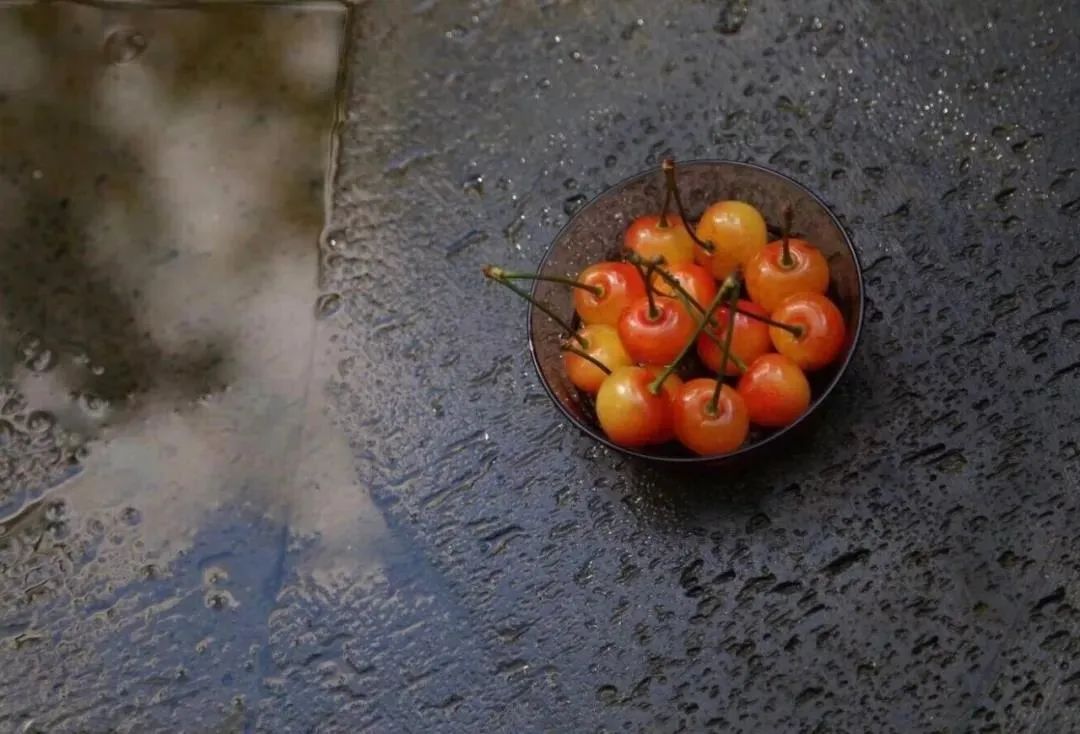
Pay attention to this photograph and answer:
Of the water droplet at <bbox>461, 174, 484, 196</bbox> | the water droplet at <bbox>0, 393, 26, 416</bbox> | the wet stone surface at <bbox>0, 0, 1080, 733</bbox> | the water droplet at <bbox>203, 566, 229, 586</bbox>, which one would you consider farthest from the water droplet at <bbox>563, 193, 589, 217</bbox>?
the water droplet at <bbox>0, 393, 26, 416</bbox>

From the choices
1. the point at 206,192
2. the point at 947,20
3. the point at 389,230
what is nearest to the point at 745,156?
the point at 947,20

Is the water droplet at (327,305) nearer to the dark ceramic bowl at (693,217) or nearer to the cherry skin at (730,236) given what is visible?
the dark ceramic bowl at (693,217)

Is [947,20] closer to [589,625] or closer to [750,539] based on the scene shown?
[750,539]

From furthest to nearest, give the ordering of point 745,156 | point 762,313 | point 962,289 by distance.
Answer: point 745,156, point 962,289, point 762,313

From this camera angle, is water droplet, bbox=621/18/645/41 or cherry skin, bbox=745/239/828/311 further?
water droplet, bbox=621/18/645/41

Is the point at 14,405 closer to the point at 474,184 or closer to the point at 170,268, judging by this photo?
the point at 170,268

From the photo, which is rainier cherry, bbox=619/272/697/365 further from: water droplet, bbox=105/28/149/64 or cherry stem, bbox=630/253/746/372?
water droplet, bbox=105/28/149/64
